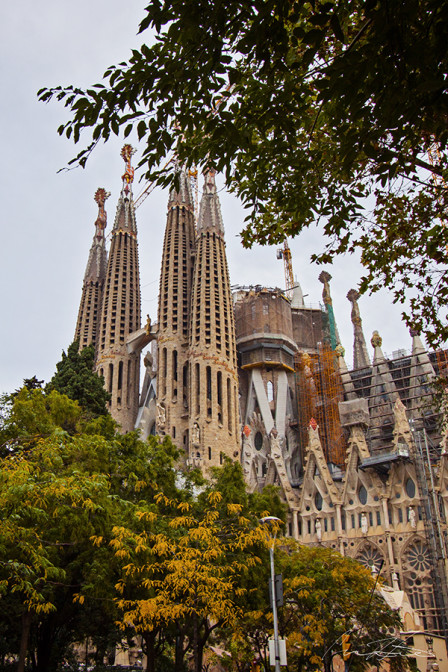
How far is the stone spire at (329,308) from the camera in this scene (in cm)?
6712

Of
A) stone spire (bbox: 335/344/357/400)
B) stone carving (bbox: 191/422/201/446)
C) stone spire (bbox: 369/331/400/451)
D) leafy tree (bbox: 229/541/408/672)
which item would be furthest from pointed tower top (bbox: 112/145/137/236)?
leafy tree (bbox: 229/541/408/672)

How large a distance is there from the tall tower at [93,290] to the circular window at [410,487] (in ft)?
105

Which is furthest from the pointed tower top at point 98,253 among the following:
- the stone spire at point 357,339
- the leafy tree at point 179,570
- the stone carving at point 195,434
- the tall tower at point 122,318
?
the leafy tree at point 179,570

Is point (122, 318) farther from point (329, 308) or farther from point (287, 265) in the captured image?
point (287, 265)

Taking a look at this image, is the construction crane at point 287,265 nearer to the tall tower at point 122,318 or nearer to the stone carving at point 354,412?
the tall tower at point 122,318

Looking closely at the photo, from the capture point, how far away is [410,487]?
1646 inches

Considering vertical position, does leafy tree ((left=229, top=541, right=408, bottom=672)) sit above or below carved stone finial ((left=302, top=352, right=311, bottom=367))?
below

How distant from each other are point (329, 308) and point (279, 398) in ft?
50.3

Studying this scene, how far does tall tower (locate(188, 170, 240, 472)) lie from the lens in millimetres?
47844

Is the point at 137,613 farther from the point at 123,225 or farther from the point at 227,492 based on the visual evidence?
the point at 123,225

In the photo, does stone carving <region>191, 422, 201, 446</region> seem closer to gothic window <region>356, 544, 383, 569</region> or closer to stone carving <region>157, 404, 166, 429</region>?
stone carving <region>157, 404, 166, 429</region>

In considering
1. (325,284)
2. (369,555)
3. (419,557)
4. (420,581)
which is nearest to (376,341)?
(325,284)

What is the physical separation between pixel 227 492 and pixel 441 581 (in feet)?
75.3

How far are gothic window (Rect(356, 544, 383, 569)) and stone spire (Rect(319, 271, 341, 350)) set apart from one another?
27.1 metres
